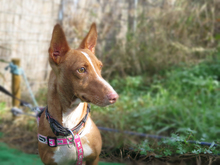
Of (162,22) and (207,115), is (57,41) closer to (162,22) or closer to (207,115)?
(207,115)

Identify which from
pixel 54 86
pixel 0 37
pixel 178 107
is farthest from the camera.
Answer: pixel 0 37

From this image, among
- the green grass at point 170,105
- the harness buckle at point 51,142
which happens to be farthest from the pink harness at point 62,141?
the green grass at point 170,105

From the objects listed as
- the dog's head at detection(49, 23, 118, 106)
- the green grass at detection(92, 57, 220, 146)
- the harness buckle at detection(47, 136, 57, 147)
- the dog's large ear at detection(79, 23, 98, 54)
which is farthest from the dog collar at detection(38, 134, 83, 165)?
the green grass at detection(92, 57, 220, 146)

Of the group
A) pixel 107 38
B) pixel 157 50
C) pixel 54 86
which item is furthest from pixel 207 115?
pixel 107 38

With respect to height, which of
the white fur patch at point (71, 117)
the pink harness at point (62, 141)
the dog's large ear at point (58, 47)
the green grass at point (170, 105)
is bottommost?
the green grass at point (170, 105)

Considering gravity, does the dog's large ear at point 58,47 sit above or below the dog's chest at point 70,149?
above

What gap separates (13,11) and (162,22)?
132 inches

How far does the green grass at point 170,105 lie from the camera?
3305mm

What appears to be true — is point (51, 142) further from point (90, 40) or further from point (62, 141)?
point (90, 40)

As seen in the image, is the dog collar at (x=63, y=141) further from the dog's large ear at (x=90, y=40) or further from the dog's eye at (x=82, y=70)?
the dog's large ear at (x=90, y=40)

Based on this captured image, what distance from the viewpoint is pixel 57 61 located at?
1.40 m

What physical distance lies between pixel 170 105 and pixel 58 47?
2.70m

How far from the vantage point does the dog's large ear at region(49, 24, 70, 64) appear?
1.36 m

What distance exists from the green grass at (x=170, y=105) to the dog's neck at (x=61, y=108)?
1.08 meters
